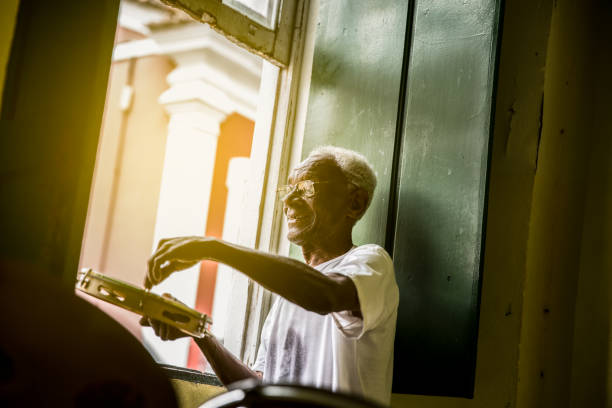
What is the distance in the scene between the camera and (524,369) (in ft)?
5.56

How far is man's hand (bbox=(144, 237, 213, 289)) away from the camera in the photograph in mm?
1127

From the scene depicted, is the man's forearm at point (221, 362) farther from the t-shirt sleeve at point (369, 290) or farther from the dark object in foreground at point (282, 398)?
the dark object in foreground at point (282, 398)

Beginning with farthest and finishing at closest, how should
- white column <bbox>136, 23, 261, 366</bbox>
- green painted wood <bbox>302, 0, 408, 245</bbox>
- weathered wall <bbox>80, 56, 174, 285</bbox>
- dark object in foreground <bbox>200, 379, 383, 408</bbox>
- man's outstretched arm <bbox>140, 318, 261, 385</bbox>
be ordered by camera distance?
weathered wall <bbox>80, 56, 174, 285</bbox> → white column <bbox>136, 23, 261, 366</bbox> → green painted wood <bbox>302, 0, 408, 245</bbox> → man's outstretched arm <bbox>140, 318, 261, 385</bbox> → dark object in foreground <bbox>200, 379, 383, 408</bbox>

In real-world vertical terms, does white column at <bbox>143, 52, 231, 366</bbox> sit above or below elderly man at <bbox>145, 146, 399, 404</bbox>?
above

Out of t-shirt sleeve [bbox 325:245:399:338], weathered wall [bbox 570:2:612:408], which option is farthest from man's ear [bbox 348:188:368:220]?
weathered wall [bbox 570:2:612:408]

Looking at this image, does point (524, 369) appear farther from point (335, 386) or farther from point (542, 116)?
point (542, 116)

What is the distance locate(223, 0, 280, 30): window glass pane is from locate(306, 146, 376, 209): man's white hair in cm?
57

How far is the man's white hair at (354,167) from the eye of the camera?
174 cm

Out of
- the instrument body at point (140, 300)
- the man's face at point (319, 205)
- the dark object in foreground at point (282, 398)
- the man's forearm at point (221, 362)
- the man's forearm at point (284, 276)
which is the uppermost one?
the man's face at point (319, 205)

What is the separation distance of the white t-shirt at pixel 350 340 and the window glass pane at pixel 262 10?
91 centimetres

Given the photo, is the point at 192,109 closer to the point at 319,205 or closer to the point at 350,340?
the point at 319,205

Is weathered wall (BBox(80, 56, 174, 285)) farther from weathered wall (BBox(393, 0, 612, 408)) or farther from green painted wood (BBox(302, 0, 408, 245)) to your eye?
weathered wall (BBox(393, 0, 612, 408))

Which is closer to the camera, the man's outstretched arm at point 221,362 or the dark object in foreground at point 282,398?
the dark object in foreground at point 282,398

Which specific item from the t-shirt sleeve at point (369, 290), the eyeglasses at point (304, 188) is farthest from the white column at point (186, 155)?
the t-shirt sleeve at point (369, 290)
